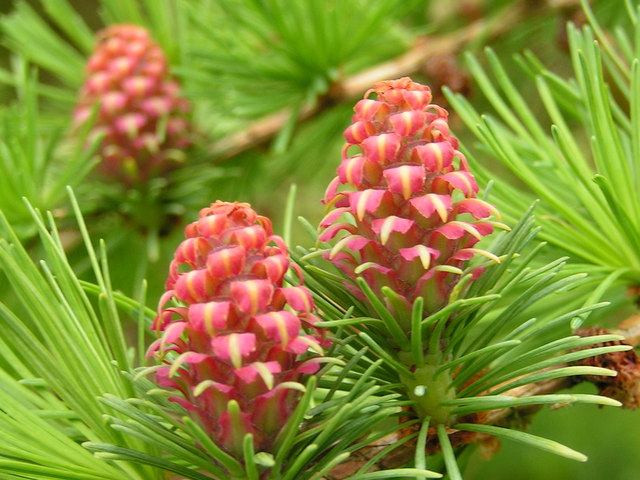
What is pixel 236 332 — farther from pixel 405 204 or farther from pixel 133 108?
pixel 133 108

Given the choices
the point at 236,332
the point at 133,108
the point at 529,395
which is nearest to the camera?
the point at 236,332

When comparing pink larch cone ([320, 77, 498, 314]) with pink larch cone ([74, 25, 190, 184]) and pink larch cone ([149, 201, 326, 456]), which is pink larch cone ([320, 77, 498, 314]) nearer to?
pink larch cone ([149, 201, 326, 456])

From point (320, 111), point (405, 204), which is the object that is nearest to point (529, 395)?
→ point (405, 204)

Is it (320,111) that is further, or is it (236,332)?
(320,111)

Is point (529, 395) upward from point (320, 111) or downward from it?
downward

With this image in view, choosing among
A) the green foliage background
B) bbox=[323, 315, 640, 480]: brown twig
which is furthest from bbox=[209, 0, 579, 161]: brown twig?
bbox=[323, 315, 640, 480]: brown twig

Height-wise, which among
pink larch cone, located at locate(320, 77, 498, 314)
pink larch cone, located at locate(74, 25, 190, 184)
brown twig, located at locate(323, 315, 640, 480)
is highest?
pink larch cone, located at locate(74, 25, 190, 184)
